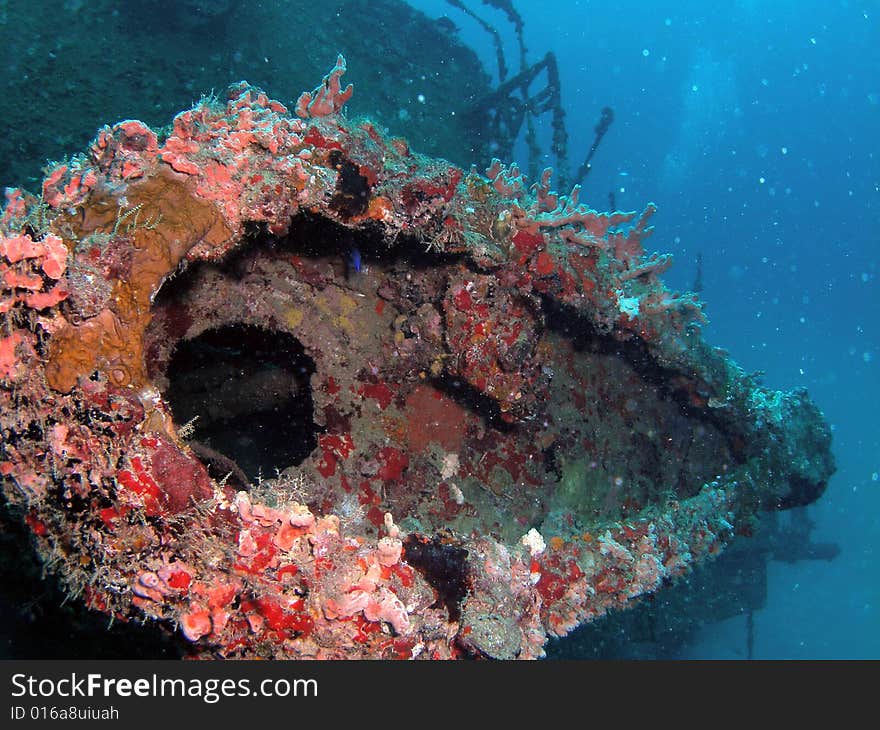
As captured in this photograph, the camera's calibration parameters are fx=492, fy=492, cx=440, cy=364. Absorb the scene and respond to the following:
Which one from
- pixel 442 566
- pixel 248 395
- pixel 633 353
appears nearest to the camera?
pixel 442 566

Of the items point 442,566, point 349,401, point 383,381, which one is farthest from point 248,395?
point 442,566

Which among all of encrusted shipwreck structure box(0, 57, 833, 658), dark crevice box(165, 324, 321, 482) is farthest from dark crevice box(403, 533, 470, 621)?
dark crevice box(165, 324, 321, 482)

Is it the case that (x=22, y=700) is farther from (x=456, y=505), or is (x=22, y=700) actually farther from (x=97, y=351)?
(x=456, y=505)

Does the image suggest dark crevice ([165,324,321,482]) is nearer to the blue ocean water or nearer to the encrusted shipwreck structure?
the encrusted shipwreck structure

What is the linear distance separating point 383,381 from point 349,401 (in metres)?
Answer: 0.37

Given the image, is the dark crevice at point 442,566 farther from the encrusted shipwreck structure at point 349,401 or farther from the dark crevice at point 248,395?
the dark crevice at point 248,395

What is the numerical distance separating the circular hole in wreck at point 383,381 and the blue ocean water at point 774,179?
4034cm

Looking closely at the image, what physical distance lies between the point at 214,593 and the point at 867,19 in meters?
128

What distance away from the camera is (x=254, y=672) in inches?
84.7

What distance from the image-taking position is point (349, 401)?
4527mm

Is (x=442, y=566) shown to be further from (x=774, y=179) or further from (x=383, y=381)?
(x=774, y=179)

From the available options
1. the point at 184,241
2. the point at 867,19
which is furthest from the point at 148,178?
the point at 867,19

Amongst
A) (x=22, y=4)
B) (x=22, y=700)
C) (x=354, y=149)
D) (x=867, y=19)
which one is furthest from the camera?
(x=867, y=19)

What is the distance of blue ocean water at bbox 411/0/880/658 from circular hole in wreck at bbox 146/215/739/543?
40345mm
